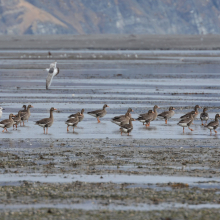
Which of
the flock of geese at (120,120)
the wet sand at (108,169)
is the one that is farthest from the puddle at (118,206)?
the flock of geese at (120,120)

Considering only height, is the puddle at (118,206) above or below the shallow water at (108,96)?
below

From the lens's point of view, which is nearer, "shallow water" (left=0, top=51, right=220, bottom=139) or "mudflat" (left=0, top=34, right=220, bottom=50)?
"shallow water" (left=0, top=51, right=220, bottom=139)

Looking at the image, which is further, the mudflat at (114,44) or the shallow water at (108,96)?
the mudflat at (114,44)

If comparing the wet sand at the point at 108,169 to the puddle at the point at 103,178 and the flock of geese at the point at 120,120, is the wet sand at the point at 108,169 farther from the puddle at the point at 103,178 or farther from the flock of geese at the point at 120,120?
the flock of geese at the point at 120,120

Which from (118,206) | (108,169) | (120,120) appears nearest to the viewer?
(118,206)

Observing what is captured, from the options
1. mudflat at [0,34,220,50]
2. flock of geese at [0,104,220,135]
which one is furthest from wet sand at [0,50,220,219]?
mudflat at [0,34,220,50]

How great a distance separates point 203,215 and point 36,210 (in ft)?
9.28

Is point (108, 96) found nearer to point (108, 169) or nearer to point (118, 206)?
point (108, 169)

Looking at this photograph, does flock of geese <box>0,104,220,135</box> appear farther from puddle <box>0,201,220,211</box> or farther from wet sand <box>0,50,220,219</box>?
puddle <box>0,201,220,211</box>

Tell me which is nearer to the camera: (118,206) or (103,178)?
(118,206)

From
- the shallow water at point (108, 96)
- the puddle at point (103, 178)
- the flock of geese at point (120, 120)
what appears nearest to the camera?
the puddle at point (103, 178)

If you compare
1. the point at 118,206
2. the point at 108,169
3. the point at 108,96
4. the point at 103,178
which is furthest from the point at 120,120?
the point at 108,96

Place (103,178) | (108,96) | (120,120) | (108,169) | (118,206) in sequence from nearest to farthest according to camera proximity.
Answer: (118,206), (103,178), (108,169), (120,120), (108,96)

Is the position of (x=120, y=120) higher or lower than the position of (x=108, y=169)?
higher
